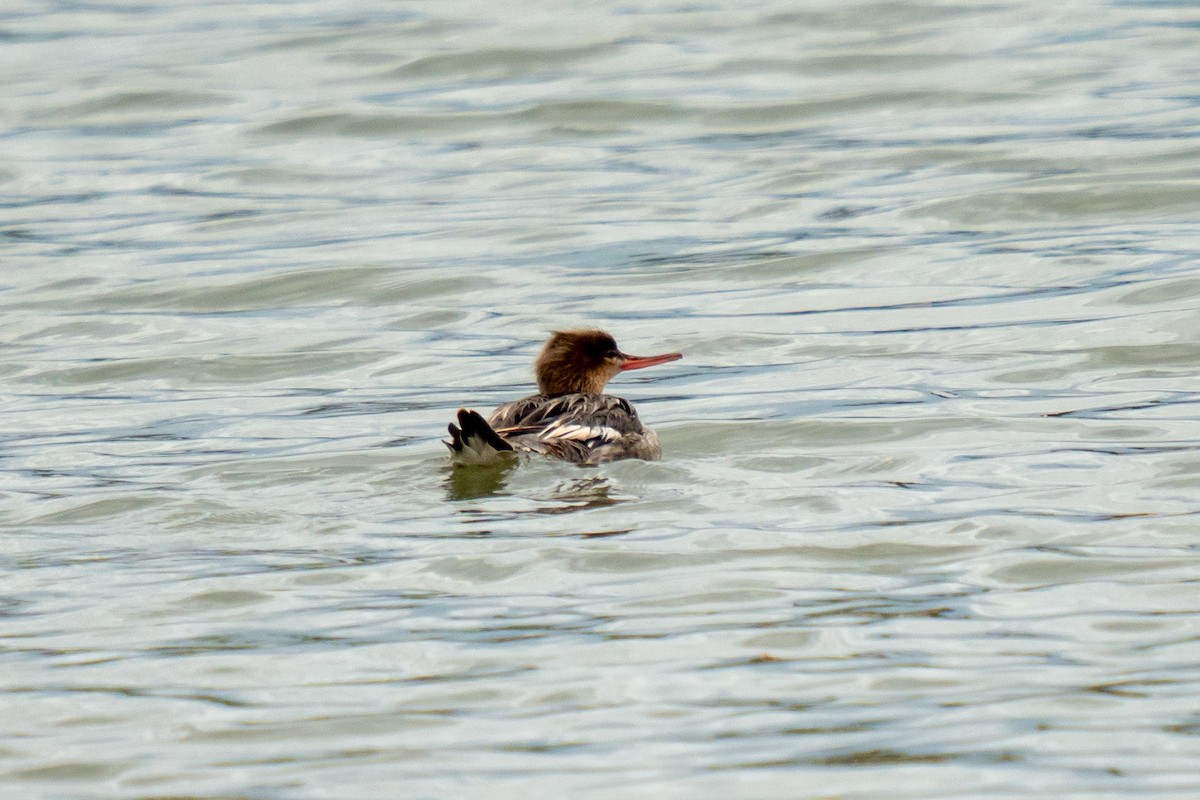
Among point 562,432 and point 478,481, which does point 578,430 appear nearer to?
point 562,432

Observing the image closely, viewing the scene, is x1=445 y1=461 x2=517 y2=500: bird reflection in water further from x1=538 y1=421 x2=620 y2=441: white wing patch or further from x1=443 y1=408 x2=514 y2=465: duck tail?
x1=538 y1=421 x2=620 y2=441: white wing patch

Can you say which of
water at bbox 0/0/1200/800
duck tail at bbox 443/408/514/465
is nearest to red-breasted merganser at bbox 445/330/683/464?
duck tail at bbox 443/408/514/465

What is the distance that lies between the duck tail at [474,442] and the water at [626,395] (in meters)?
0.11

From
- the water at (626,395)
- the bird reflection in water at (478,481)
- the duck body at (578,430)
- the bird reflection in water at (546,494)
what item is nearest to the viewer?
the water at (626,395)

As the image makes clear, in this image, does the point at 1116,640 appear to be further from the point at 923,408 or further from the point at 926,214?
the point at 926,214

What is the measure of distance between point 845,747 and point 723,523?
2358 millimetres

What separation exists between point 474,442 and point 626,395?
116 inches

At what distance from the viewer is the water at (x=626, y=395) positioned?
5.47m

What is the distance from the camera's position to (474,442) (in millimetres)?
8242

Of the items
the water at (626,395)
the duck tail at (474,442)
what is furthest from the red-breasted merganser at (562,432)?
the water at (626,395)

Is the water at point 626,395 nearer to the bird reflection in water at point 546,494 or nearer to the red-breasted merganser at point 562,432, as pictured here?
the bird reflection in water at point 546,494

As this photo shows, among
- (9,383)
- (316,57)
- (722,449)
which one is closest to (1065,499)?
(722,449)

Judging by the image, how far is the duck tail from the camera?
8.06 meters

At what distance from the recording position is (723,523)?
754 cm
